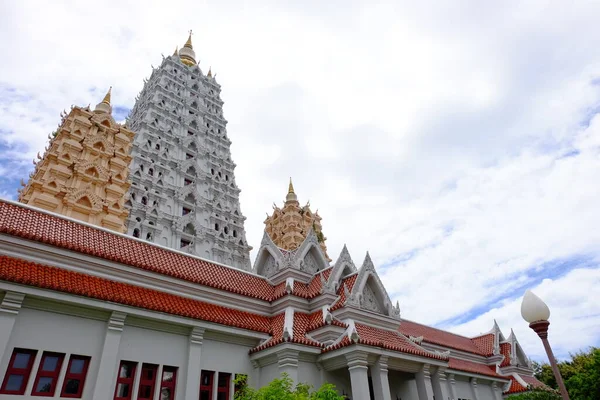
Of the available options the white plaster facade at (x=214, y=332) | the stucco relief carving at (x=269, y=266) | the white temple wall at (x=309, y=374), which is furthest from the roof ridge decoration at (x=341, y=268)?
the white temple wall at (x=309, y=374)

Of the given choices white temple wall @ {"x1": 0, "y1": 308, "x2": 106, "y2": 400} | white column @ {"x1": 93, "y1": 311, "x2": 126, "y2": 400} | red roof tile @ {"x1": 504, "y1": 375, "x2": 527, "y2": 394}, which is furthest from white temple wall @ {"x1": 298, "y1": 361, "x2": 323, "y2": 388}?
red roof tile @ {"x1": 504, "y1": 375, "x2": 527, "y2": 394}

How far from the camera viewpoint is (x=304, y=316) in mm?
18531

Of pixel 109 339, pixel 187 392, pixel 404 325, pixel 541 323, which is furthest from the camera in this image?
pixel 404 325

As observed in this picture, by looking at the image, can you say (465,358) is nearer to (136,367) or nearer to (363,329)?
(363,329)

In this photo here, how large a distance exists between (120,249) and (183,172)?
2261cm

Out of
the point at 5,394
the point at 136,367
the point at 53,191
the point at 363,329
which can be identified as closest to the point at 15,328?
the point at 5,394

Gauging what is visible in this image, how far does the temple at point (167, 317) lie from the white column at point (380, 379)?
4 centimetres

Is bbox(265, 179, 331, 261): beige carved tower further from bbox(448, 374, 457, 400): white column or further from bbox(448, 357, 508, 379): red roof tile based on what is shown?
bbox(448, 374, 457, 400): white column

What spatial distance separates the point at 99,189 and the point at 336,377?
67.9ft

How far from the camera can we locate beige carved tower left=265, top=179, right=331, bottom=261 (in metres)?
46.5

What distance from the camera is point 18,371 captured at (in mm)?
11250

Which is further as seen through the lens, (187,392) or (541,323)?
(187,392)

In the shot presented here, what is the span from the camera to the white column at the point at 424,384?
1722cm

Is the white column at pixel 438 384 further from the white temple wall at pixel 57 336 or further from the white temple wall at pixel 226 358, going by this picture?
the white temple wall at pixel 57 336
